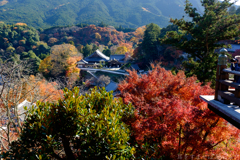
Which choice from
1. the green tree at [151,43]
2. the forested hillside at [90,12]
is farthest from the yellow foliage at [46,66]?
the forested hillside at [90,12]

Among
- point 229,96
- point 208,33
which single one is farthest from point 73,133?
point 208,33

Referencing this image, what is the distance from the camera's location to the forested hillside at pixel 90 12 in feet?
231

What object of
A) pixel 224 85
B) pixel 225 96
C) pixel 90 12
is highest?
pixel 90 12

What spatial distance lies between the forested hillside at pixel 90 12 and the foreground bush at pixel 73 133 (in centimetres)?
7819

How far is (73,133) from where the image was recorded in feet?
8.68

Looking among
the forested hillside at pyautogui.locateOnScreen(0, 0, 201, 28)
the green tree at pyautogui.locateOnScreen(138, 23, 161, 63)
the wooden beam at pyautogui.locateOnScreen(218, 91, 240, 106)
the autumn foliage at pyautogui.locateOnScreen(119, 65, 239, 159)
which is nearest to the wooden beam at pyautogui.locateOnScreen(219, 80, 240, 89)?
the wooden beam at pyautogui.locateOnScreen(218, 91, 240, 106)

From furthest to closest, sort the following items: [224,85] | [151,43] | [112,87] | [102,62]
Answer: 1. [102,62]
2. [151,43]
3. [112,87]
4. [224,85]

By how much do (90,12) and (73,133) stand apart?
312 ft

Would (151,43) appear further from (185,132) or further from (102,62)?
(185,132)

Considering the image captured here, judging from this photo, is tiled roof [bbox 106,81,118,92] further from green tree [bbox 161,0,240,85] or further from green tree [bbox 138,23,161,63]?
green tree [bbox 161,0,240,85]

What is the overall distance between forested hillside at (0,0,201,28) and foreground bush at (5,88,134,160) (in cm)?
7819

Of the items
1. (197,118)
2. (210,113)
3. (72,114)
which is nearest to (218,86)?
(210,113)

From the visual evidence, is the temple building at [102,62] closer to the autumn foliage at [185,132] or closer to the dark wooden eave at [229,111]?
the autumn foliage at [185,132]

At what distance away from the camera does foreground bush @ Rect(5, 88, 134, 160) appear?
2281 mm
